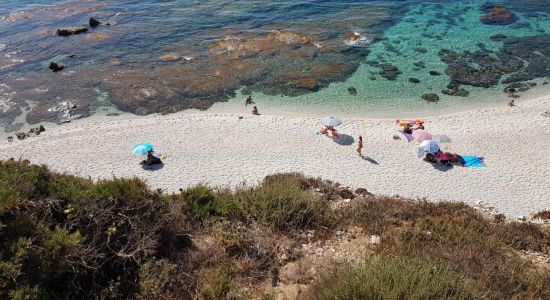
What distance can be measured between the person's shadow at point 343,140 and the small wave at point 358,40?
18200 mm

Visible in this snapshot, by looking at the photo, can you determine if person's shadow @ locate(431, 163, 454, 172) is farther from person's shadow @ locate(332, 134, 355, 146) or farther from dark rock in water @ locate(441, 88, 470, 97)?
dark rock in water @ locate(441, 88, 470, 97)

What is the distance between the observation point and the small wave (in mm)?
41031

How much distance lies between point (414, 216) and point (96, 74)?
33.6 m

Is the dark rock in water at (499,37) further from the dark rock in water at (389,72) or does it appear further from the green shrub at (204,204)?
the green shrub at (204,204)

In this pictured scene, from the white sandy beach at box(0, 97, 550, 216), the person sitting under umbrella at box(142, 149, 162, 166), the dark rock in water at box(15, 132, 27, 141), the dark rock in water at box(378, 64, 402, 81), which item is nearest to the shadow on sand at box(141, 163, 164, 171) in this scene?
the person sitting under umbrella at box(142, 149, 162, 166)

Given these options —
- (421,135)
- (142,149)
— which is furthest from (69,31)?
(421,135)

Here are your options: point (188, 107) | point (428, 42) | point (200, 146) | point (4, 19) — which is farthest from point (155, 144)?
point (4, 19)

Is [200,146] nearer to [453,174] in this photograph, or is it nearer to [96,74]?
[453,174]

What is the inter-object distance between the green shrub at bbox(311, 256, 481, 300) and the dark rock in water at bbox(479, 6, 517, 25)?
148 ft

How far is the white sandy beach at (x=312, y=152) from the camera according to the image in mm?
20984

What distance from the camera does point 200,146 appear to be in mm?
25672

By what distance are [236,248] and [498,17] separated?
47.7 meters

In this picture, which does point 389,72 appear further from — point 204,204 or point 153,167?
point 204,204

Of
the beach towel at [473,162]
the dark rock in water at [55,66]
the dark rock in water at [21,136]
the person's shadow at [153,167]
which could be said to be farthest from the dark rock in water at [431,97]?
the dark rock in water at [55,66]
